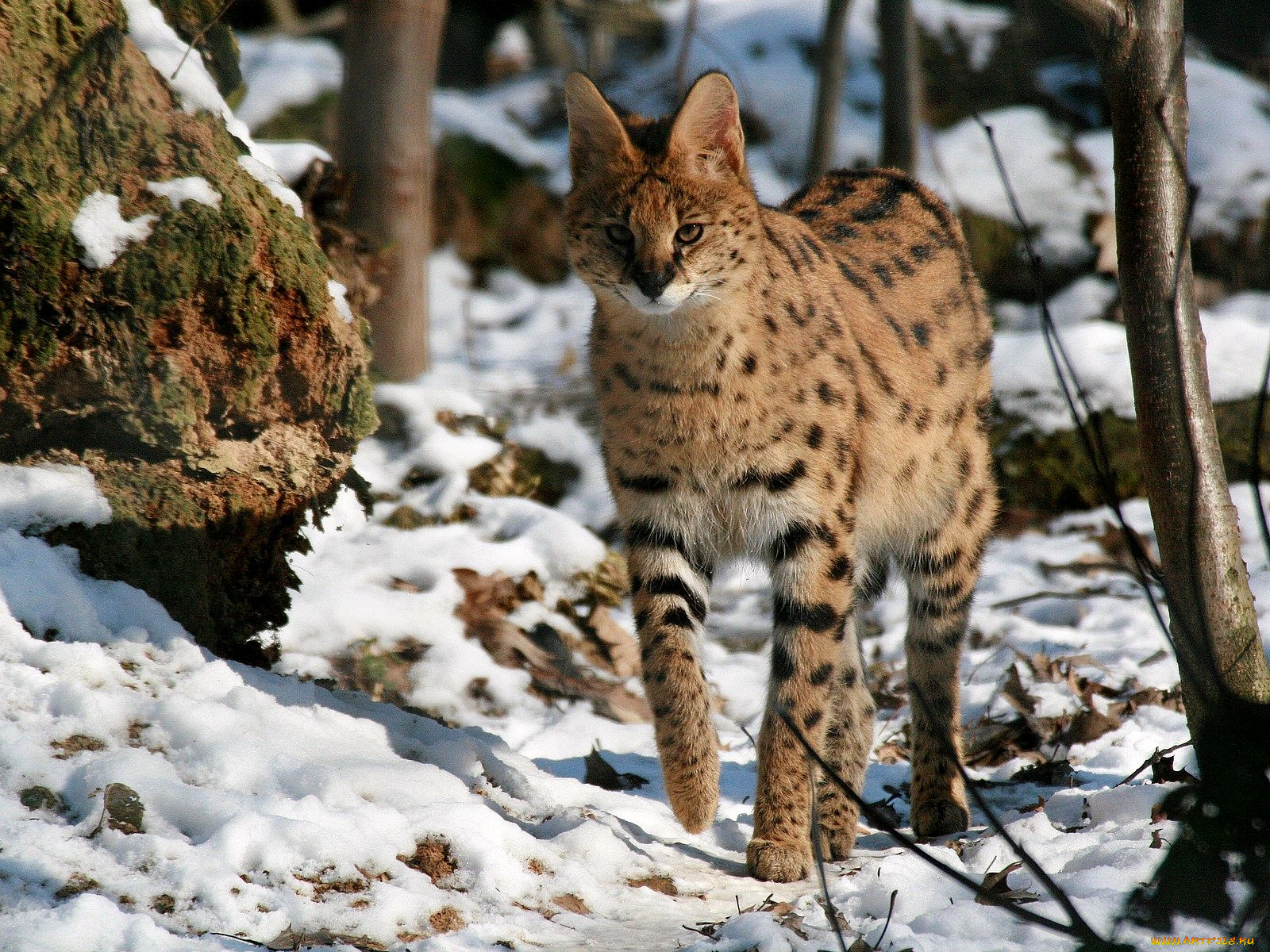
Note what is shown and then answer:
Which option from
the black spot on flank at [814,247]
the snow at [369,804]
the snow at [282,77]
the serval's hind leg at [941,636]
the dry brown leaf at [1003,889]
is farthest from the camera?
the snow at [282,77]

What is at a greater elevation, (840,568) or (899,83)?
(899,83)

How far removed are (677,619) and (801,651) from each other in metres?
0.38

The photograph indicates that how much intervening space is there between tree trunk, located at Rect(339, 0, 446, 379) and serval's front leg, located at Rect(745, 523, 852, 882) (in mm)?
3170

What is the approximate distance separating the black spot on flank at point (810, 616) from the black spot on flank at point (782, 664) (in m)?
0.07

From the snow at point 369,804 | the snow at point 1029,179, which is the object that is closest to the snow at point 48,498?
the snow at point 369,804

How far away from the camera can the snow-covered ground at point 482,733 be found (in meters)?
2.54

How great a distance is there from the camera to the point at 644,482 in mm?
3709

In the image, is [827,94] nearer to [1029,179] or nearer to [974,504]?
[1029,179]

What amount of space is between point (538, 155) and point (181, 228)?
24.8ft

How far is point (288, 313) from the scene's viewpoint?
3.47m

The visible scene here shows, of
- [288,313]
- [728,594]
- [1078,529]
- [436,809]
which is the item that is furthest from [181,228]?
[1078,529]

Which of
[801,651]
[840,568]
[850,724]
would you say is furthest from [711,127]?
[850,724]

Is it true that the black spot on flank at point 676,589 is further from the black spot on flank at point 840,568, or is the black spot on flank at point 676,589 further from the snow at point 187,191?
the snow at point 187,191

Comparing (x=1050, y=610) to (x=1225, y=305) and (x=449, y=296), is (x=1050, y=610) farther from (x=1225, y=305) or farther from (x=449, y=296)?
(x=449, y=296)
